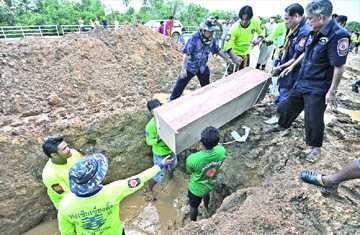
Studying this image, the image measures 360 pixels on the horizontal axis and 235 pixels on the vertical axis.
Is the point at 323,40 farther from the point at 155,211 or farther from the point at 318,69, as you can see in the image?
the point at 155,211

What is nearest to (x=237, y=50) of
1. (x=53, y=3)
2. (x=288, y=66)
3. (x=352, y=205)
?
(x=288, y=66)

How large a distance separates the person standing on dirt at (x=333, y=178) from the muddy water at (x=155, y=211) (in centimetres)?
233

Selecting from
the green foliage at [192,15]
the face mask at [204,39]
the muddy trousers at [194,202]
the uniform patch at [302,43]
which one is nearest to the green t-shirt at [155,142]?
the muddy trousers at [194,202]

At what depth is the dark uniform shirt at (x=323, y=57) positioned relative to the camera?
2.62 m

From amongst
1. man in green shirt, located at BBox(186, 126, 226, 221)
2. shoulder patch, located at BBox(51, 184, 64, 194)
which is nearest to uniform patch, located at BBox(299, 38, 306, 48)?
man in green shirt, located at BBox(186, 126, 226, 221)

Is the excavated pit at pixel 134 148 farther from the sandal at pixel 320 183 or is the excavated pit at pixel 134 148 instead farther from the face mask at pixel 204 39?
the face mask at pixel 204 39

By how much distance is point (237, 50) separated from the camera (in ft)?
16.9

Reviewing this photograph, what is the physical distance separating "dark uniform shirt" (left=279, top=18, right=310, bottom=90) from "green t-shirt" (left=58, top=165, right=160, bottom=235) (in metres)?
2.60

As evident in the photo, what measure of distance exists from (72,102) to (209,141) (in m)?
3.60

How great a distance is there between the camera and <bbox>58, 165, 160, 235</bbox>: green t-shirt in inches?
83.0

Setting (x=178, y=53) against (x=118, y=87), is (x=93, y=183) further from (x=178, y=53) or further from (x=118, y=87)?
(x=178, y=53)

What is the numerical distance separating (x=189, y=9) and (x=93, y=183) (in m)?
27.8

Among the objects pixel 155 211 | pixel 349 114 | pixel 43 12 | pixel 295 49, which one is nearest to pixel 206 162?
pixel 155 211

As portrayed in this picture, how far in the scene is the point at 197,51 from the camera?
14.3 ft
